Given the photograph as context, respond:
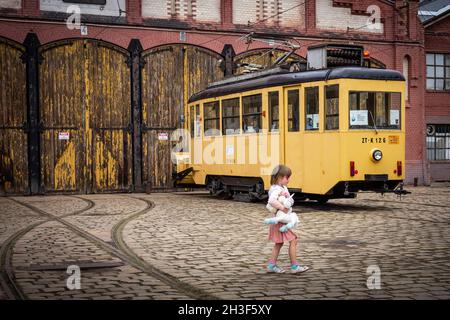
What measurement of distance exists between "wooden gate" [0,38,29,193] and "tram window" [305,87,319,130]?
10.9m

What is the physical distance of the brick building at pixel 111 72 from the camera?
859 inches

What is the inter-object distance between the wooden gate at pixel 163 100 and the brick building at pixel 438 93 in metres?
10.9

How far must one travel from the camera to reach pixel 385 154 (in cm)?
1463

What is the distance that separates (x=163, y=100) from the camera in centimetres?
2377

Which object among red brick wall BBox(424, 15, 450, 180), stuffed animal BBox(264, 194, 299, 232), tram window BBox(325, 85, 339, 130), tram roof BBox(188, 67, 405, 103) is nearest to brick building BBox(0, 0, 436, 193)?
tram roof BBox(188, 67, 405, 103)

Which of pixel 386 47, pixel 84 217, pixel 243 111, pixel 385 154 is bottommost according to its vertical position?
pixel 84 217

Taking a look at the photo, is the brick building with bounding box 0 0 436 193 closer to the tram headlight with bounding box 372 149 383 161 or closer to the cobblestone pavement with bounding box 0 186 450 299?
the tram headlight with bounding box 372 149 383 161

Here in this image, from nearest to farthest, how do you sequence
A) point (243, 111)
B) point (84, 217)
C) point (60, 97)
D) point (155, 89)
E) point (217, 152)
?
point (84, 217)
point (243, 111)
point (217, 152)
point (60, 97)
point (155, 89)

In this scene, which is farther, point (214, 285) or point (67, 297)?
point (214, 285)

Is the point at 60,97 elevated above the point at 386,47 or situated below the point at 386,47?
below

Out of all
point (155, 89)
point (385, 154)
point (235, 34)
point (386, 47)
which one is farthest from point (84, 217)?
point (386, 47)

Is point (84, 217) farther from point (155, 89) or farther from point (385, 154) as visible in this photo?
point (155, 89)

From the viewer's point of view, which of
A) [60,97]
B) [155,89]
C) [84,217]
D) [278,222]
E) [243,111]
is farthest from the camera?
[155,89]
